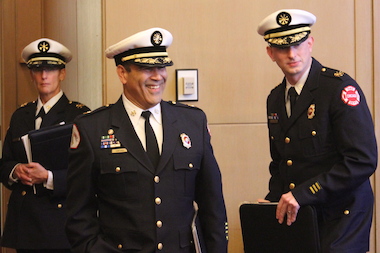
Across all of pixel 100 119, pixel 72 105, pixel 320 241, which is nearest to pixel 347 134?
pixel 320 241

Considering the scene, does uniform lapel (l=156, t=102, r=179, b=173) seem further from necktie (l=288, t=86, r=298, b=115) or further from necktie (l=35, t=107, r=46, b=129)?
necktie (l=35, t=107, r=46, b=129)

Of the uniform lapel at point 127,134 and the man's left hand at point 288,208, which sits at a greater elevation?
Answer: the uniform lapel at point 127,134

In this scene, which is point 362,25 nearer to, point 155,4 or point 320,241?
point 155,4


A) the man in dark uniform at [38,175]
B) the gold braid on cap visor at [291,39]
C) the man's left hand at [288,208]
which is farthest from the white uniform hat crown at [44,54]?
the man's left hand at [288,208]

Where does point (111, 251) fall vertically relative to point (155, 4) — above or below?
below

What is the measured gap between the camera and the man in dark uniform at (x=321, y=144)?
2.67 metres

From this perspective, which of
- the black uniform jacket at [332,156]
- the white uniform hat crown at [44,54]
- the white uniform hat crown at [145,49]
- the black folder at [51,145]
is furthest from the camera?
the white uniform hat crown at [44,54]

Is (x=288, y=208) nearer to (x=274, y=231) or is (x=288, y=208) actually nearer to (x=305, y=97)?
(x=274, y=231)

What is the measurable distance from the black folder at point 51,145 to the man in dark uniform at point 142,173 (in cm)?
84

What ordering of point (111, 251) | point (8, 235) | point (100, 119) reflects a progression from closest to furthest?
point (111, 251) → point (100, 119) → point (8, 235)

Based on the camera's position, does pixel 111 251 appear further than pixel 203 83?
No

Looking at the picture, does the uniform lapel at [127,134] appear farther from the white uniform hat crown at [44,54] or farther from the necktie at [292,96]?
the white uniform hat crown at [44,54]

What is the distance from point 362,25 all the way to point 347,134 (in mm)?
1499

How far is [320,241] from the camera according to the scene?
8.98ft
